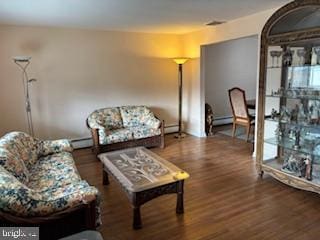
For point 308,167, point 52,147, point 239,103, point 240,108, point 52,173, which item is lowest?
point 308,167

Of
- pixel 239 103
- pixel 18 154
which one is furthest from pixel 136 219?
pixel 239 103

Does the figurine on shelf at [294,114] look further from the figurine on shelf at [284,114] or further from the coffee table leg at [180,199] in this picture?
the coffee table leg at [180,199]

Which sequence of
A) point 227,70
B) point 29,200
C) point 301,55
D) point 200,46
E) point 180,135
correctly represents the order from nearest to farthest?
point 29,200
point 301,55
point 200,46
point 180,135
point 227,70

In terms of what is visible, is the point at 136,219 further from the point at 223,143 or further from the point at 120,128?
the point at 223,143

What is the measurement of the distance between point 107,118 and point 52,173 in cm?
241

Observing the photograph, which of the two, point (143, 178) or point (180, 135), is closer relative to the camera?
point (143, 178)

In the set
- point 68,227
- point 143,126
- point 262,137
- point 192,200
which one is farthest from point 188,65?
point 68,227

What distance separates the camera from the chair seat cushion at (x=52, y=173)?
2494mm

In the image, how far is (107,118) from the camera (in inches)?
200

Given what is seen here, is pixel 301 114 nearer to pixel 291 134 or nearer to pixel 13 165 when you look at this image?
pixel 291 134

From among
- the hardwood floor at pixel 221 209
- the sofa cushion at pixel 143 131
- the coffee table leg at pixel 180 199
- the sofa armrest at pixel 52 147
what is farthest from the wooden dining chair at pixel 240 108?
the sofa armrest at pixel 52 147

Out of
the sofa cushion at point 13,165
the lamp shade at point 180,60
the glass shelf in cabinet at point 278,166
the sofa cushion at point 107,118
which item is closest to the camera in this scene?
the sofa cushion at point 13,165

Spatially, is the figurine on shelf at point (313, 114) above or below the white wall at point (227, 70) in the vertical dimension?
below

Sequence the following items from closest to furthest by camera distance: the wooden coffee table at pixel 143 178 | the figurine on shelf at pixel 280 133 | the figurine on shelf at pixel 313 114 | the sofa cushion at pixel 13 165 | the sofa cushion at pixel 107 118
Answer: the sofa cushion at pixel 13 165, the wooden coffee table at pixel 143 178, the figurine on shelf at pixel 313 114, the figurine on shelf at pixel 280 133, the sofa cushion at pixel 107 118
